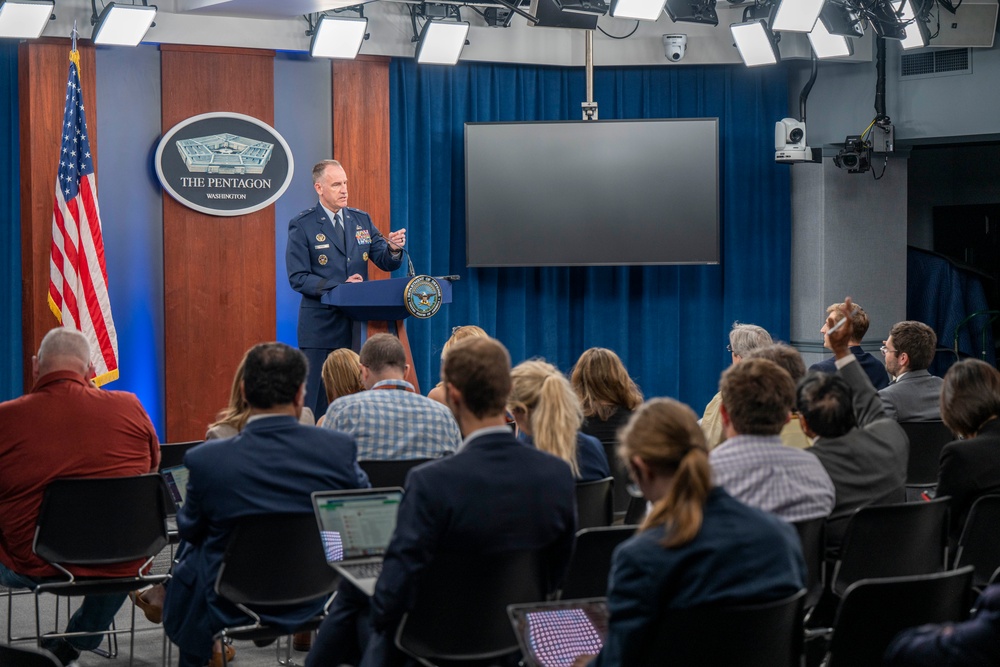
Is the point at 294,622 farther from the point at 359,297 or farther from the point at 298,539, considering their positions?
the point at 359,297

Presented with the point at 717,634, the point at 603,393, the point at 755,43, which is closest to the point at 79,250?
the point at 603,393

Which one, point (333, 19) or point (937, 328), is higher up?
point (333, 19)

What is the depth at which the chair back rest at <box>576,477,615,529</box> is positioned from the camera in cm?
337

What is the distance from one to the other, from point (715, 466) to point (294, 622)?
4.29 feet

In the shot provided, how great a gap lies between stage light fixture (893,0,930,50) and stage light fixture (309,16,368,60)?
134 inches

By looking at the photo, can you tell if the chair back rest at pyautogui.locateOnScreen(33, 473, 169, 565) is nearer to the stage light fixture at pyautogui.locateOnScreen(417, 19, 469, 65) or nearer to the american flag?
the american flag

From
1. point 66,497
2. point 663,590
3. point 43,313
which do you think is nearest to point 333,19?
point 43,313

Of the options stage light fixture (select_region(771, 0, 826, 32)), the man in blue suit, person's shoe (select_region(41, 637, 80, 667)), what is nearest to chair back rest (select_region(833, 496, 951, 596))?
person's shoe (select_region(41, 637, 80, 667))

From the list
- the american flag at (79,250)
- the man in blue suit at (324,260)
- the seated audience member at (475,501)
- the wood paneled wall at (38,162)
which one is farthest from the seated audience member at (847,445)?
the wood paneled wall at (38,162)

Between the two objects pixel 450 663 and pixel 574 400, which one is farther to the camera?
pixel 574 400

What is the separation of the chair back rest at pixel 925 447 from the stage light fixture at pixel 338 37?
4346 mm

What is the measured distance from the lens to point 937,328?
885 centimetres

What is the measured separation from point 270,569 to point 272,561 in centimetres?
3

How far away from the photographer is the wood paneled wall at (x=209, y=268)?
24.1 ft
